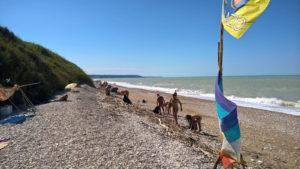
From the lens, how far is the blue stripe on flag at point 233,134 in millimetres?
1894

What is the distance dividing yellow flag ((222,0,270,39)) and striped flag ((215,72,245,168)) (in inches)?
28.7

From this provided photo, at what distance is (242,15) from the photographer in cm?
169

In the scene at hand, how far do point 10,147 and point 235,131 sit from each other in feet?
14.8

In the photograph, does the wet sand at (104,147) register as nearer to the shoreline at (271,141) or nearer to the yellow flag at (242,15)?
the shoreline at (271,141)

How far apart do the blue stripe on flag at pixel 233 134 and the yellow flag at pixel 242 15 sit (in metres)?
1.05

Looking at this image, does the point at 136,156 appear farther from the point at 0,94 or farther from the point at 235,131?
the point at 0,94

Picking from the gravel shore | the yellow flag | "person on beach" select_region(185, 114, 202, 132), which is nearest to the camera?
the yellow flag

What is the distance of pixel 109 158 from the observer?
3352 millimetres

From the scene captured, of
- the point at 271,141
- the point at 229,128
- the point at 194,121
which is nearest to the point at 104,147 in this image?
the point at 229,128

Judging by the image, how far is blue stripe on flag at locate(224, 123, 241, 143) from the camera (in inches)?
74.6

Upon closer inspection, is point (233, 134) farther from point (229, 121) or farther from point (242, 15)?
point (242, 15)

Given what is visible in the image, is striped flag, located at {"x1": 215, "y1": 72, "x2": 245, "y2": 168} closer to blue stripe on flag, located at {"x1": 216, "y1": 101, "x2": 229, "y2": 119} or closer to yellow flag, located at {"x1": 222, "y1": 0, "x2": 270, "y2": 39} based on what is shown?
blue stripe on flag, located at {"x1": 216, "y1": 101, "x2": 229, "y2": 119}

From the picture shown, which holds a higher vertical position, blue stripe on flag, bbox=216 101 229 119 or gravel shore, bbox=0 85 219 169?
blue stripe on flag, bbox=216 101 229 119

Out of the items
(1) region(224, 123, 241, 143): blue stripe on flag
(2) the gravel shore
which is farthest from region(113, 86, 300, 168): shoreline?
(1) region(224, 123, 241, 143): blue stripe on flag
